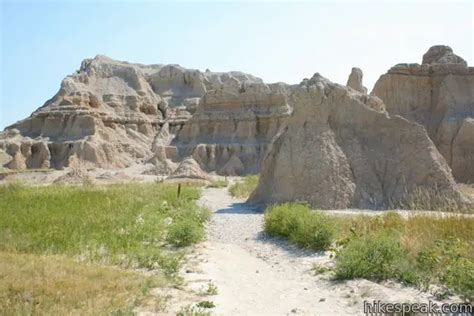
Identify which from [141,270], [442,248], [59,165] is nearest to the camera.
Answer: [442,248]

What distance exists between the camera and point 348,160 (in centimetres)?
A: 1817

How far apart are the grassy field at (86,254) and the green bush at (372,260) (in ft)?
10.3

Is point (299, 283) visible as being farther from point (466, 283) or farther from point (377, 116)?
point (377, 116)

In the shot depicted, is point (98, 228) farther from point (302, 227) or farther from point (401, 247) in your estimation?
point (401, 247)

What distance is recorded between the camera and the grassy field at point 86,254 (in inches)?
253

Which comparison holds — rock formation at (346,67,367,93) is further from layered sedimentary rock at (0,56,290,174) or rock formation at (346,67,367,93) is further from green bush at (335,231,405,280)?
green bush at (335,231,405,280)

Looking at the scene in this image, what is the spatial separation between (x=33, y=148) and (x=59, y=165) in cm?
620

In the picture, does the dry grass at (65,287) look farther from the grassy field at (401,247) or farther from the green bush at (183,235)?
the grassy field at (401,247)

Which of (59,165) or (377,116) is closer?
(377,116)

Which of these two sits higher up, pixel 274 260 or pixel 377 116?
pixel 377 116

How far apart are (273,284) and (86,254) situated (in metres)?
4.03

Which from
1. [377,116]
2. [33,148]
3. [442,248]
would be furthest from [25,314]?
[33,148]

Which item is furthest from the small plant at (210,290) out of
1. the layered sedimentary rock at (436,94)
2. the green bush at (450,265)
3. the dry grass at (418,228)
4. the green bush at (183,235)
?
the layered sedimentary rock at (436,94)

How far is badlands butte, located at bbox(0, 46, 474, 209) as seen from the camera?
1784cm
